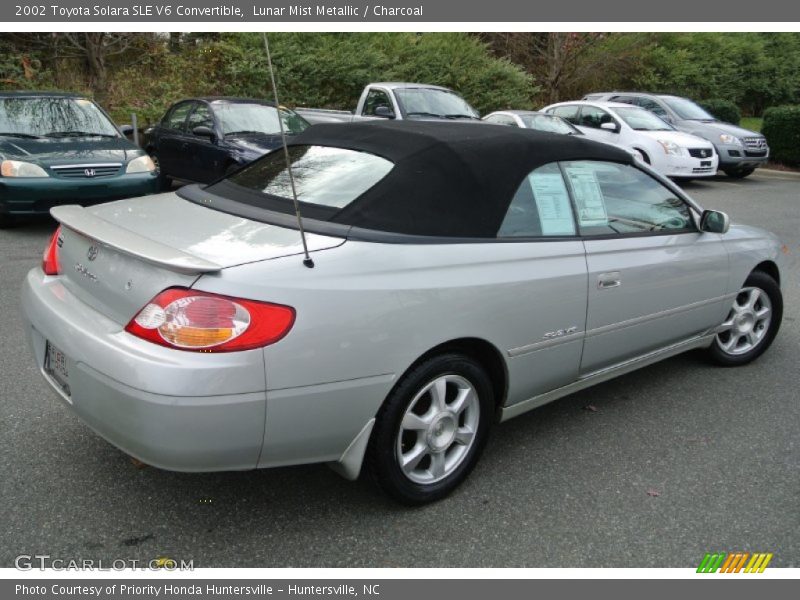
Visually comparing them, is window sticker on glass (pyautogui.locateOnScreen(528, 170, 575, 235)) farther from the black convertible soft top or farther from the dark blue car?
the dark blue car

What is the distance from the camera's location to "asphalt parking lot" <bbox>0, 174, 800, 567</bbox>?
2.62 metres

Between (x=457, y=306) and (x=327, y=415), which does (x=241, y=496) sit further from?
(x=457, y=306)

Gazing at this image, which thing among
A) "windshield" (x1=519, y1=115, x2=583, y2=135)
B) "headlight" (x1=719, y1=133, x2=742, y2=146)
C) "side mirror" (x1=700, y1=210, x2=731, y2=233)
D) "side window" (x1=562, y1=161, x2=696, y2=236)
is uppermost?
"side window" (x1=562, y1=161, x2=696, y2=236)

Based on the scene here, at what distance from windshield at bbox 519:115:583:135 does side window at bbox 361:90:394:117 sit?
303 cm

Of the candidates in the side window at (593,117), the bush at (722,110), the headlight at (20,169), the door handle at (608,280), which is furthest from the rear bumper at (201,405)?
the bush at (722,110)

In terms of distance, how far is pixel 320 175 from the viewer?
3.22 m

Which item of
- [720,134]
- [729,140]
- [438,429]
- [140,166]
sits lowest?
[729,140]

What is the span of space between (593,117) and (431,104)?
4479 mm

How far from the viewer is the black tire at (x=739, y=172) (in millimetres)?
14727

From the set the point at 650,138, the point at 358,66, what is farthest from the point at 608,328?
the point at 358,66

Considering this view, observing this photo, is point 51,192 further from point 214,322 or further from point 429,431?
point 429,431

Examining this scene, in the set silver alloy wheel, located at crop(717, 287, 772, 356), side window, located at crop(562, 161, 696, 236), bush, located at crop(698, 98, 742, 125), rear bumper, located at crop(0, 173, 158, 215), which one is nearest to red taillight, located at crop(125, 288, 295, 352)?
side window, located at crop(562, 161, 696, 236)

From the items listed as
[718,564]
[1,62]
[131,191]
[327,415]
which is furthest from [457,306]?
[1,62]

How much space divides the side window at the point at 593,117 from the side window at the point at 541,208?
11636 millimetres
